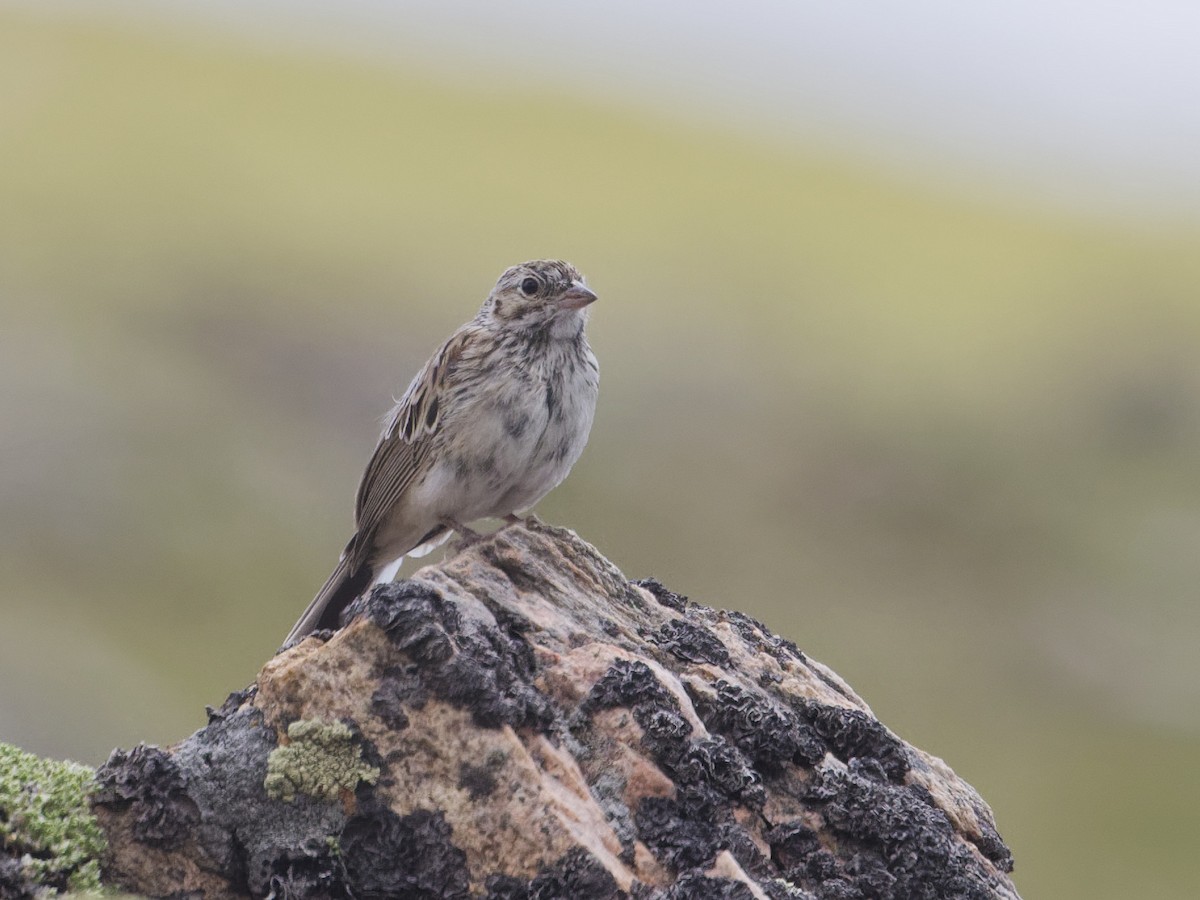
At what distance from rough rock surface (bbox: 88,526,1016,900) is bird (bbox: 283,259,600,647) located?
6.31 feet

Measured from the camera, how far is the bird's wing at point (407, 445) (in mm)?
7807

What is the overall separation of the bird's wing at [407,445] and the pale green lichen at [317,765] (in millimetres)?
3064

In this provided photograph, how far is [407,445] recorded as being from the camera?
7926mm

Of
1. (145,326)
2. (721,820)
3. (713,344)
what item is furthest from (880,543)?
(721,820)

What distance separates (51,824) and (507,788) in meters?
1.36

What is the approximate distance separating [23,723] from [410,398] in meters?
5.86

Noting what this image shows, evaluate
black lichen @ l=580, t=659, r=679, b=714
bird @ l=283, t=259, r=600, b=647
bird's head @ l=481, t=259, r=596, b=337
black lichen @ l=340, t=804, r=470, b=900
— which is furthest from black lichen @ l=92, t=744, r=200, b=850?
bird's head @ l=481, t=259, r=596, b=337

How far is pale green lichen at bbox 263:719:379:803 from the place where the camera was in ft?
15.5

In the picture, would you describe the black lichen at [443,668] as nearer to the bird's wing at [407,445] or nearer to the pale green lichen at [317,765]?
the pale green lichen at [317,765]

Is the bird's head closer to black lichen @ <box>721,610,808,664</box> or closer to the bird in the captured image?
the bird

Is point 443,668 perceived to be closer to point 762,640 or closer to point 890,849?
point 890,849

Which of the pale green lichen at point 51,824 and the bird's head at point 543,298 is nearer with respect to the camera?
the pale green lichen at point 51,824

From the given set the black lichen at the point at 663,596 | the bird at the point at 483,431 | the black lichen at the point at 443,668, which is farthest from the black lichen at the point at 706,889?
the bird at the point at 483,431

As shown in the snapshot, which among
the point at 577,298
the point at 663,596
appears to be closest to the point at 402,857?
the point at 663,596
